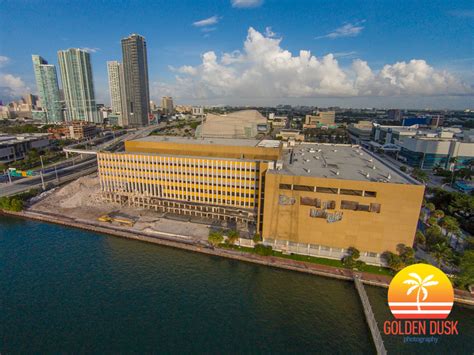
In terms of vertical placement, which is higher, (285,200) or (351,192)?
(351,192)

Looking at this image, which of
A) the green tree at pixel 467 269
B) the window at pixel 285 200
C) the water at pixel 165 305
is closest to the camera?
the water at pixel 165 305

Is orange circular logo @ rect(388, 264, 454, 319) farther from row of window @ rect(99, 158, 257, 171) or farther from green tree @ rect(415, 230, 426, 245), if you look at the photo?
row of window @ rect(99, 158, 257, 171)

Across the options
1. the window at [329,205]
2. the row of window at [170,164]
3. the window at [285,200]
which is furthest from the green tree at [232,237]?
the window at [329,205]

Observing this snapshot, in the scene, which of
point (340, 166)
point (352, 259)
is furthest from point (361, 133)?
point (352, 259)

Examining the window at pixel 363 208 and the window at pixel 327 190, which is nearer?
the window at pixel 363 208

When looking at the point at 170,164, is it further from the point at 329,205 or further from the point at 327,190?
the point at 329,205

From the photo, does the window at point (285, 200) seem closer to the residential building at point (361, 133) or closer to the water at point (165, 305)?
the water at point (165, 305)
